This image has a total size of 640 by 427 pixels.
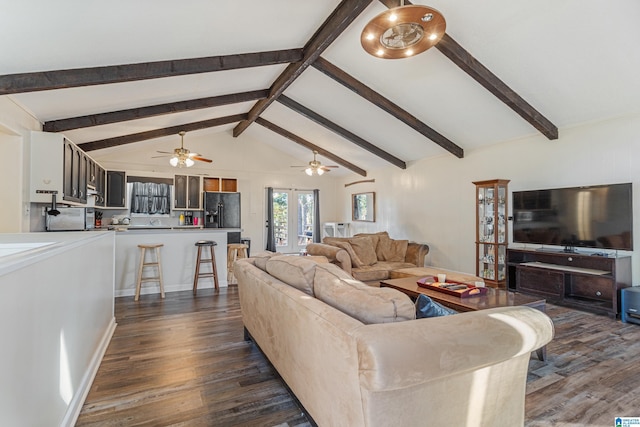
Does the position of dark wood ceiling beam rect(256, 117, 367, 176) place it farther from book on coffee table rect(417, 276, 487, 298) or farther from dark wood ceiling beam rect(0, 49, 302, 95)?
book on coffee table rect(417, 276, 487, 298)

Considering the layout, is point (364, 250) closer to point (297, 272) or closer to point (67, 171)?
point (297, 272)

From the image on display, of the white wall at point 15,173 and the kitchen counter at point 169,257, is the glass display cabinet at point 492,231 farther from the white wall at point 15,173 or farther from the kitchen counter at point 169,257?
the white wall at point 15,173

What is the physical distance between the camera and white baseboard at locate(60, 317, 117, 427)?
71.6 inches

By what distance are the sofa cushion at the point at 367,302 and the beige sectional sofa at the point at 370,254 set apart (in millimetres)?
3239

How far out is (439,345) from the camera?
120 centimetres

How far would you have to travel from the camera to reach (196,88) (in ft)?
15.2

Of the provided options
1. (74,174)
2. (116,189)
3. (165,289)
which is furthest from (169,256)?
(116,189)

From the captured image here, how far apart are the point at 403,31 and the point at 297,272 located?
6.57ft

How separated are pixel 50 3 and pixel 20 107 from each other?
212 cm

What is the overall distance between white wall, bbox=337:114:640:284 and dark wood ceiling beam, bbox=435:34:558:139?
0.39 metres

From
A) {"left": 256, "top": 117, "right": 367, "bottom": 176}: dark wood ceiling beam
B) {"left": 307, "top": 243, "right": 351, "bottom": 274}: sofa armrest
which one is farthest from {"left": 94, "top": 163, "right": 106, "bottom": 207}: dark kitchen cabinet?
{"left": 307, "top": 243, "right": 351, "bottom": 274}: sofa armrest

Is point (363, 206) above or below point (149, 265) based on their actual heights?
above

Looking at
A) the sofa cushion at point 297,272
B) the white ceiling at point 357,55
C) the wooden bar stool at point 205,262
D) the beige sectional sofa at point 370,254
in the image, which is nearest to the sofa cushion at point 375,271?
the beige sectional sofa at point 370,254

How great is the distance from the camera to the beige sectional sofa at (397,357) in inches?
45.5
